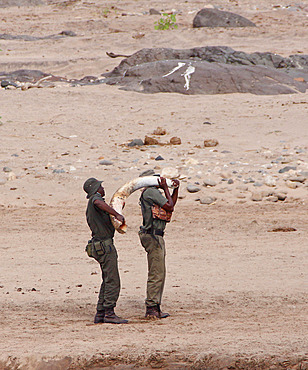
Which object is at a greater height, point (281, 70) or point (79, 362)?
point (79, 362)

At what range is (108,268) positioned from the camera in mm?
5699

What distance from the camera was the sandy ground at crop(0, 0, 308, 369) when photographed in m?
5.07

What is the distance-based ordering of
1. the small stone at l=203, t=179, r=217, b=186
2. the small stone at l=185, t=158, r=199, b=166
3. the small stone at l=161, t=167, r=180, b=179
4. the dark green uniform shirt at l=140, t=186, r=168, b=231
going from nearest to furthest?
the dark green uniform shirt at l=140, t=186, r=168, b=231, the small stone at l=203, t=179, r=217, b=186, the small stone at l=161, t=167, r=180, b=179, the small stone at l=185, t=158, r=199, b=166

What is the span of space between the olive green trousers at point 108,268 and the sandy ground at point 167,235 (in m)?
0.29

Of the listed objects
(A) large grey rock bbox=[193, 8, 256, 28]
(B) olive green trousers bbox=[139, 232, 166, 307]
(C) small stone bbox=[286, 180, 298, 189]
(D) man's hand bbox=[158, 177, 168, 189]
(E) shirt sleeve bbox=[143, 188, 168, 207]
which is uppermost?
(D) man's hand bbox=[158, 177, 168, 189]

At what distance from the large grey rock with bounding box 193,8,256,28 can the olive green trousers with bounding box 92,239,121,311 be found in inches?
973

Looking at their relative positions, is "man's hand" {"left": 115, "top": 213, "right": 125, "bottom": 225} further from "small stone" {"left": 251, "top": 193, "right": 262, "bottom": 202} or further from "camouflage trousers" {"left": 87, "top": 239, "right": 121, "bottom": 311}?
"small stone" {"left": 251, "top": 193, "right": 262, "bottom": 202}

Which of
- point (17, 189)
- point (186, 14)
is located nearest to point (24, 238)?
point (17, 189)

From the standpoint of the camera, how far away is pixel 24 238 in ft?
29.7

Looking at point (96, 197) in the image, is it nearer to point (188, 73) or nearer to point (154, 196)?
point (154, 196)

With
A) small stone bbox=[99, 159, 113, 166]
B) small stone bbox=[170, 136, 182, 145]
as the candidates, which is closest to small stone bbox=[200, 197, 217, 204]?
small stone bbox=[99, 159, 113, 166]

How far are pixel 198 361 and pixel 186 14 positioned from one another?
99.2 feet

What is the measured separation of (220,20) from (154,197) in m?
24.7

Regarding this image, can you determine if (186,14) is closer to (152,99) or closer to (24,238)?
(152,99)
